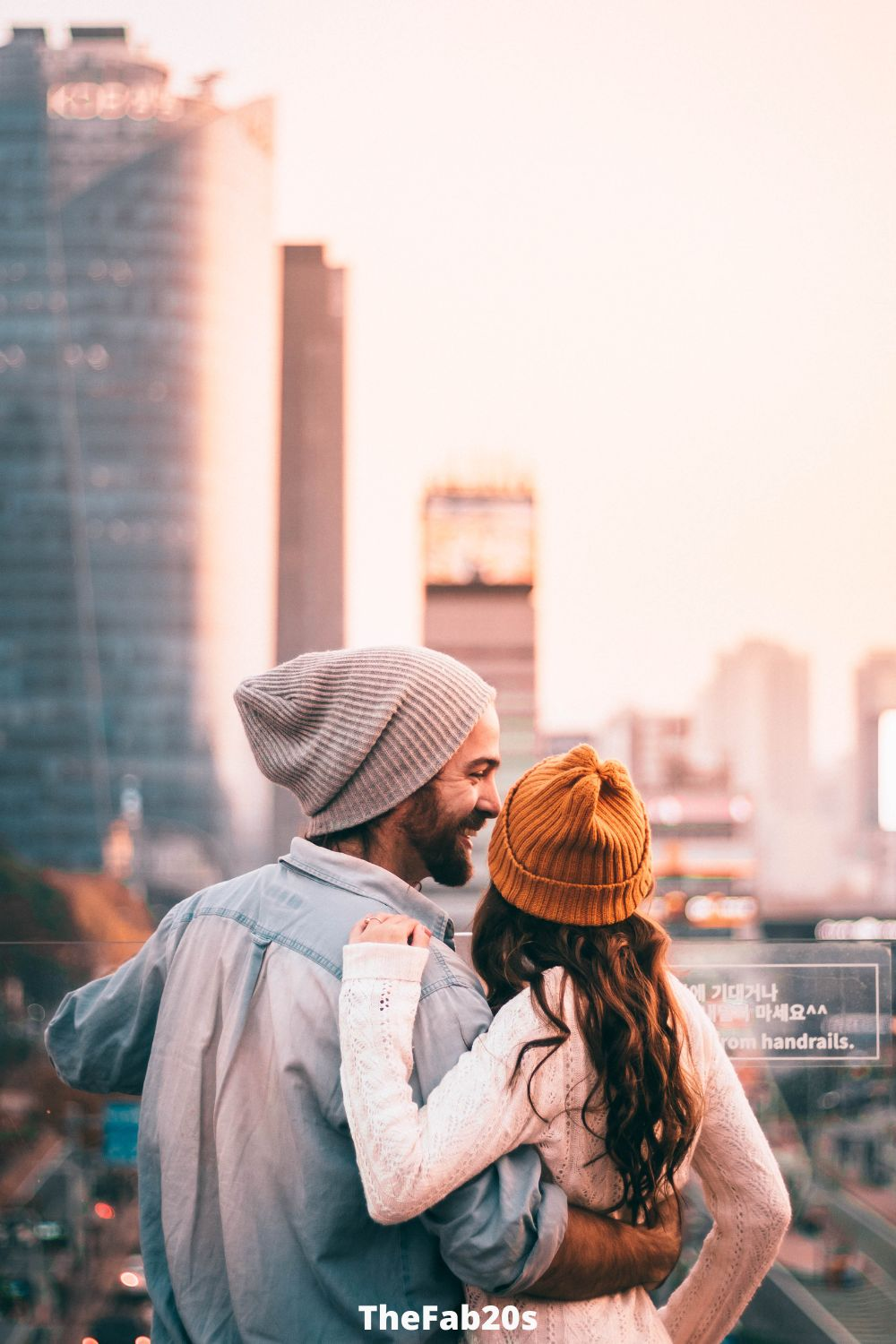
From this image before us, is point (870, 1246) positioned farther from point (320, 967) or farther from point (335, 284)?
point (335, 284)

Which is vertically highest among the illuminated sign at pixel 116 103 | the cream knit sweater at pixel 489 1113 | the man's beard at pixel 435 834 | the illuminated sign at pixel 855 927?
the illuminated sign at pixel 116 103

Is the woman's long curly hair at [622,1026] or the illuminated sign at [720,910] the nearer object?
the woman's long curly hair at [622,1026]

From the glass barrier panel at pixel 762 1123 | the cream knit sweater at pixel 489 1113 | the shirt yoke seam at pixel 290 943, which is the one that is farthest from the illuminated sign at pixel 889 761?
the shirt yoke seam at pixel 290 943

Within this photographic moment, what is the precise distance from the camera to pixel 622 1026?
2.14 m

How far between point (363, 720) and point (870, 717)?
176m

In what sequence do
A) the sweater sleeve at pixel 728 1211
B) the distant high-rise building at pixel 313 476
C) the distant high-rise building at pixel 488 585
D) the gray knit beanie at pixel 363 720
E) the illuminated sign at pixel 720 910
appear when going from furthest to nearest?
the distant high-rise building at pixel 313 476
the illuminated sign at pixel 720 910
the distant high-rise building at pixel 488 585
the sweater sleeve at pixel 728 1211
the gray knit beanie at pixel 363 720

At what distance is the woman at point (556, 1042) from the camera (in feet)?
6.70

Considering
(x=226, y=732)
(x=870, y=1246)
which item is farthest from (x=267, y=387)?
(x=870, y=1246)

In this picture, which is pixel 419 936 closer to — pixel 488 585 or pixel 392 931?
pixel 392 931

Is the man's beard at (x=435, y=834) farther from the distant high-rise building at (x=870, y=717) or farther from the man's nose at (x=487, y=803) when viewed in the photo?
the distant high-rise building at (x=870, y=717)

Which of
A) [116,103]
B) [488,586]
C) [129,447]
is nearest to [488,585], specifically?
[488,586]

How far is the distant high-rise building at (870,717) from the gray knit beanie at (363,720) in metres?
166

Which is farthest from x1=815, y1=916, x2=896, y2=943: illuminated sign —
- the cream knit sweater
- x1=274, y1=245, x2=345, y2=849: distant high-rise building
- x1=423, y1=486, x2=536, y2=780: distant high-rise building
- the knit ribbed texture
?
the knit ribbed texture

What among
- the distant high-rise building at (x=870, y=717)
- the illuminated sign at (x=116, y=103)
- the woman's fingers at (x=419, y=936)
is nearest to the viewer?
the woman's fingers at (x=419, y=936)
